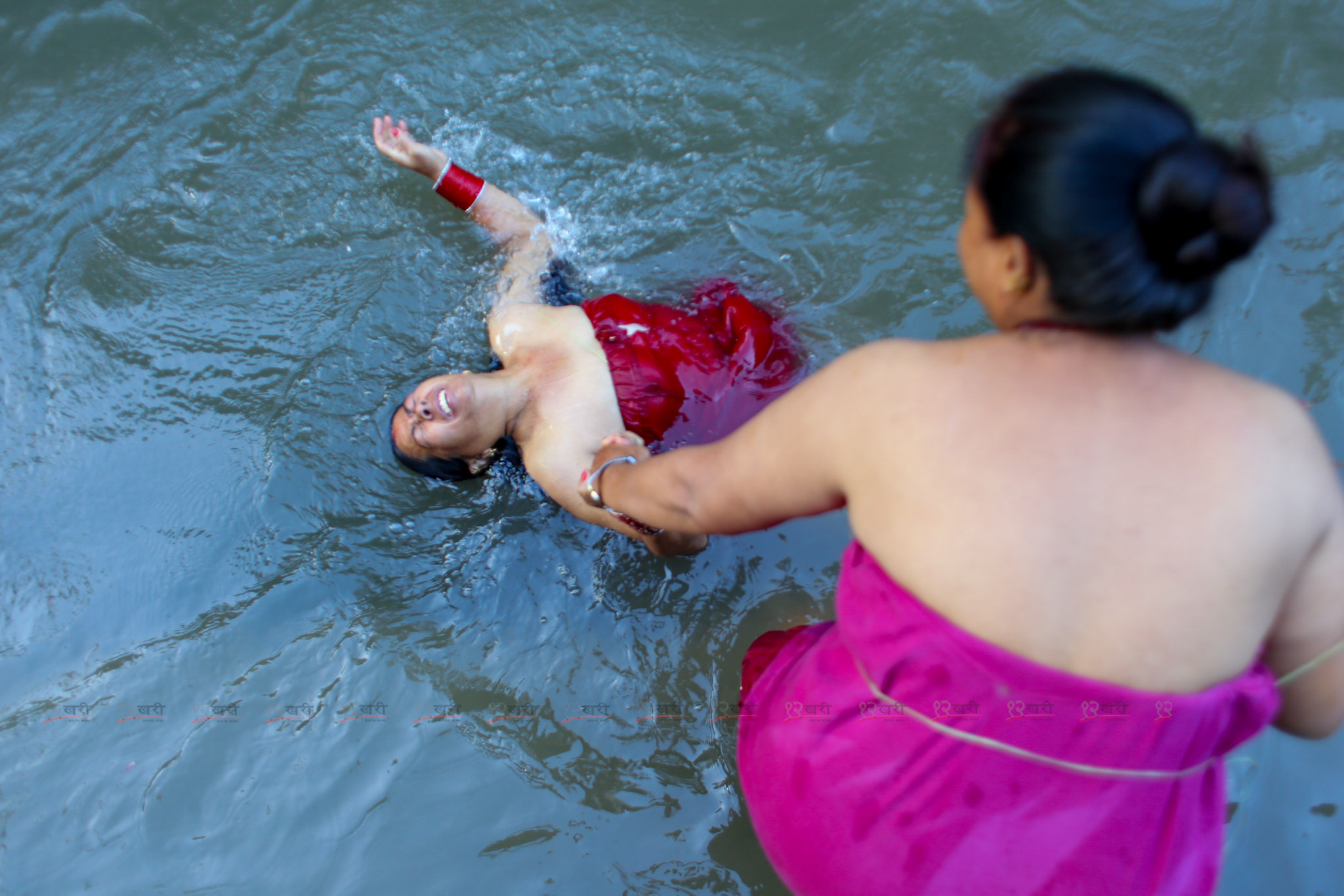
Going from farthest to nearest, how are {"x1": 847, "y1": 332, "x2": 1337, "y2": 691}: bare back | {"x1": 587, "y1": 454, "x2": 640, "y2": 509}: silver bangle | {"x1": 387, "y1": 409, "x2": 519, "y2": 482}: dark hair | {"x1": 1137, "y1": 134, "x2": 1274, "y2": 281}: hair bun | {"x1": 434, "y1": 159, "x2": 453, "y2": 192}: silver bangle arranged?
{"x1": 434, "y1": 159, "x2": 453, "y2": 192}: silver bangle → {"x1": 387, "y1": 409, "x2": 519, "y2": 482}: dark hair → {"x1": 587, "y1": 454, "x2": 640, "y2": 509}: silver bangle → {"x1": 847, "y1": 332, "x2": 1337, "y2": 691}: bare back → {"x1": 1137, "y1": 134, "x2": 1274, "y2": 281}: hair bun

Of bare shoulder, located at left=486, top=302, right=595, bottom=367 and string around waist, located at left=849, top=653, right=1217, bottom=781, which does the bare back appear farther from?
bare shoulder, located at left=486, top=302, right=595, bottom=367

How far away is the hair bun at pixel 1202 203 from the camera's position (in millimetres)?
1003

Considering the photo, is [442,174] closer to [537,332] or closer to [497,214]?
[497,214]

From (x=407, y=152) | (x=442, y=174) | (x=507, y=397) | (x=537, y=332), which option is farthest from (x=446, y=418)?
(x=407, y=152)

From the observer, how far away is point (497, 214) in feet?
10.6

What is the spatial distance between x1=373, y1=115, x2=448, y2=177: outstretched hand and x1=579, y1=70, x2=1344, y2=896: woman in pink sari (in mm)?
2290

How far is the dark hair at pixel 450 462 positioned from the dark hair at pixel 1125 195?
85.0 inches

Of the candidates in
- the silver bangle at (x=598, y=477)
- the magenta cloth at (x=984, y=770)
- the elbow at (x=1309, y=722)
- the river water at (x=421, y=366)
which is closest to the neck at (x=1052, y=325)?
the magenta cloth at (x=984, y=770)

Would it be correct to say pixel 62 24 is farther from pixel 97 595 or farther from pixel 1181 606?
pixel 1181 606

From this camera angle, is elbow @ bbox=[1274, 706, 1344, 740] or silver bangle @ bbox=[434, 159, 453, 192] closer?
elbow @ bbox=[1274, 706, 1344, 740]

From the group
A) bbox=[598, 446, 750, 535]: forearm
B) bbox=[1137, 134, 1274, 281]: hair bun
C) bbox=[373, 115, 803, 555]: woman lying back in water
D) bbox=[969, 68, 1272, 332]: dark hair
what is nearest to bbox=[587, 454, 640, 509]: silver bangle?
bbox=[598, 446, 750, 535]: forearm

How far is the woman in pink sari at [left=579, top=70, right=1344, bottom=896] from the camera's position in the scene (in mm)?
1070

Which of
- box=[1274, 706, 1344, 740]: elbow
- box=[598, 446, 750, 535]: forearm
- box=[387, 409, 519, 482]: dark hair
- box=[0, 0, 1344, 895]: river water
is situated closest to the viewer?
box=[1274, 706, 1344, 740]: elbow

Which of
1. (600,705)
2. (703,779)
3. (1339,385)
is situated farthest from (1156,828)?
(1339,385)
